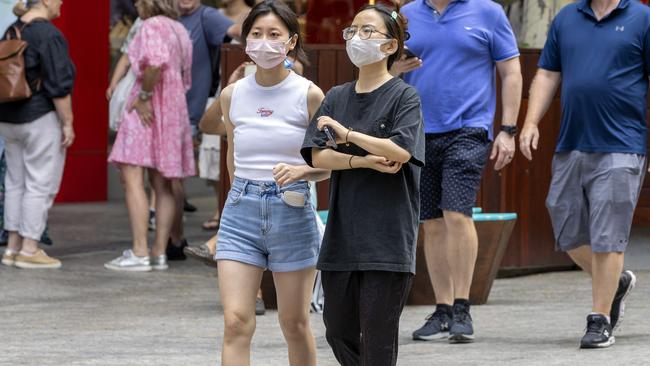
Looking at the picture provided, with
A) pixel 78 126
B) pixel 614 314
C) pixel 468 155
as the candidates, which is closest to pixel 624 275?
pixel 614 314

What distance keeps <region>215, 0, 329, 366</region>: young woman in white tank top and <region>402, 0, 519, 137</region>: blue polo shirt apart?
74.2 inches

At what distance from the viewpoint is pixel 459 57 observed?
295 inches

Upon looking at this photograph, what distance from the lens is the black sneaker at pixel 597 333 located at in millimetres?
7160

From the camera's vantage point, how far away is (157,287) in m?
9.31

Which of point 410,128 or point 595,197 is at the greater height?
point 410,128

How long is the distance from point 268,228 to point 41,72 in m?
4.58

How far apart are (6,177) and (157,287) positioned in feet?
4.82

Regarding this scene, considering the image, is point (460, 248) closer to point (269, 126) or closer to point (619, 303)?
point (619, 303)

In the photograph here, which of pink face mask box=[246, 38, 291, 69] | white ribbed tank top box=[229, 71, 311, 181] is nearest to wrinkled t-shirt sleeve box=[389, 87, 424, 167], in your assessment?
white ribbed tank top box=[229, 71, 311, 181]

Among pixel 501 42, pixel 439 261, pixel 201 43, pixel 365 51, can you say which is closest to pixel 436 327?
pixel 439 261

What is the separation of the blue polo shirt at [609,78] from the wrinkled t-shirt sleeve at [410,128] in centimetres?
215

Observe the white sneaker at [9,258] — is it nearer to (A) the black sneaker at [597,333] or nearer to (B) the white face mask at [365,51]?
(A) the black sneaker at [597,333]

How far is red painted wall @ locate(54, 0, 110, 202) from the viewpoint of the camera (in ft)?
44.9

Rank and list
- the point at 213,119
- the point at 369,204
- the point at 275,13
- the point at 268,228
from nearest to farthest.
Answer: the point at 369,204 → the point at 268,228 → the point at 275,13 → the point at 213,119
